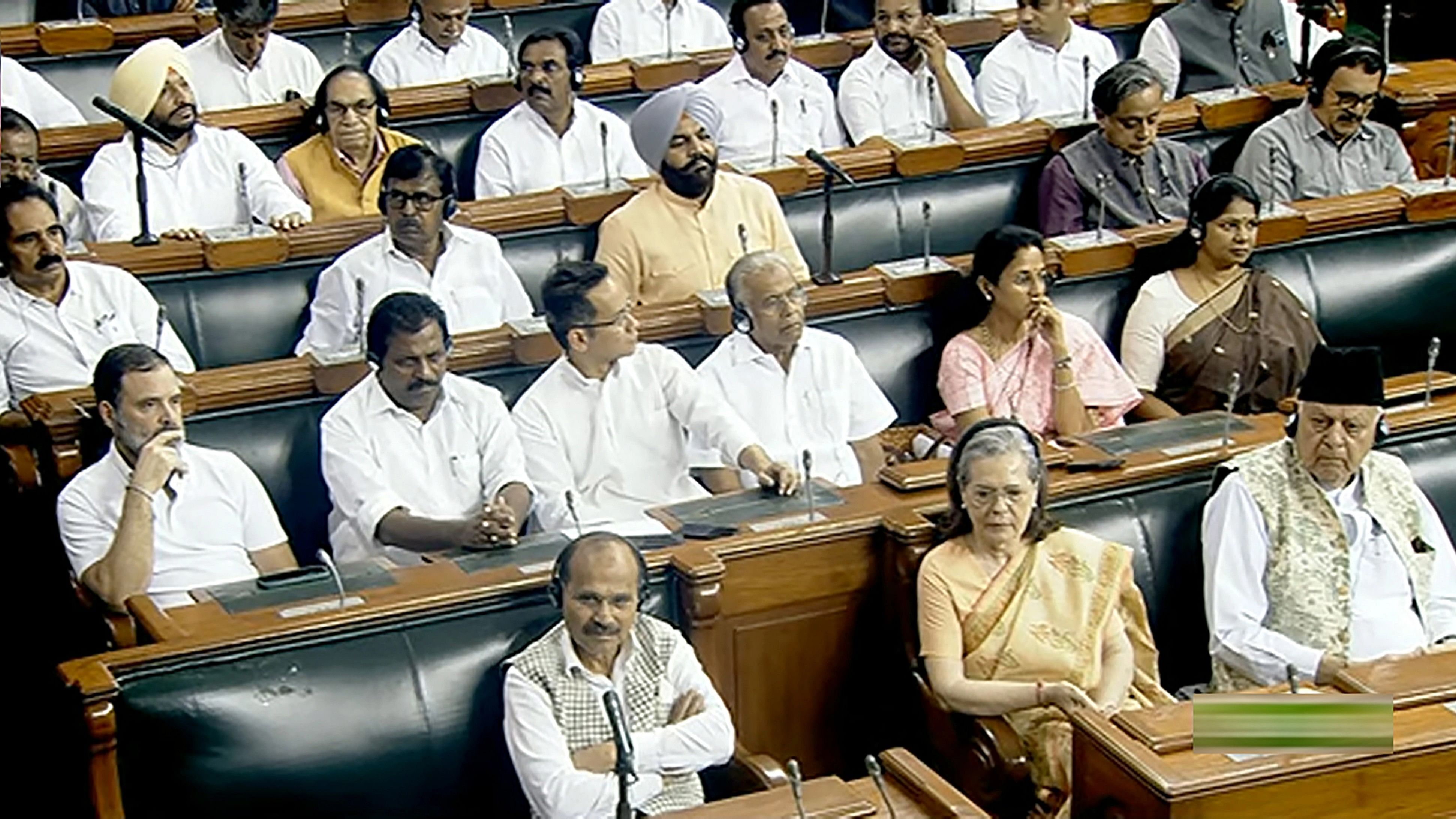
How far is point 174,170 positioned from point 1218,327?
2.30m

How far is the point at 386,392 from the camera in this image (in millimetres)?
3965

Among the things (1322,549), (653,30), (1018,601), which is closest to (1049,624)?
(1018,601)

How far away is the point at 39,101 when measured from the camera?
5418 mm

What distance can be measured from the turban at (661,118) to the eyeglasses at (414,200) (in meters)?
0.51

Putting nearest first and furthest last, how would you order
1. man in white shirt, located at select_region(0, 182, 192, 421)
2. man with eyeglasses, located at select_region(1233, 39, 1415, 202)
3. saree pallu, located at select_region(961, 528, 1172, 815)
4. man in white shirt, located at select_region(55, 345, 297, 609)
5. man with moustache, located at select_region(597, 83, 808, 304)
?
saree pallu, located at select_region(961, 528, 1172, 815)
man in white shirt, located at select_region(55, 345, 297, 609)
man in white shirt, located at select_region(0, 182, 192, 421)
man with moustache, located at select_region(597, 83, 808, 304)
man with eyeglasses, located at select_region(1233, 39, 1415, 202)

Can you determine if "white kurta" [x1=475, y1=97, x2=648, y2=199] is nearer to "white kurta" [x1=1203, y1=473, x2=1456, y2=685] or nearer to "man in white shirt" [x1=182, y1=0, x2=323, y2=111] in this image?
"man in white shirt" [x1=182, y1=0, x2=323, y2=111]

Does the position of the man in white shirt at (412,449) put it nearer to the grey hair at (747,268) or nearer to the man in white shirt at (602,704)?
the grey hair at (747,268)

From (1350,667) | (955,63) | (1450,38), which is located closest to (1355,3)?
(1450,38)

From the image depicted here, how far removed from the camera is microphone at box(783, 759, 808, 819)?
2531 millimetres

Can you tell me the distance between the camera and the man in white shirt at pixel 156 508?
361 cm

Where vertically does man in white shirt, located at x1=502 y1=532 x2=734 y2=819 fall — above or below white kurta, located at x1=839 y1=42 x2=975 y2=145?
below

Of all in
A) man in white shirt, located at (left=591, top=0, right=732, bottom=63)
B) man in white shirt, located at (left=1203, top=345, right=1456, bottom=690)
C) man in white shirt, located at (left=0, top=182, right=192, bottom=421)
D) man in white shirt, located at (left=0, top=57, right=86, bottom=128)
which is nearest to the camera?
man in white shirt, located at (left=1203, top=345, right=1456, bottom=690)

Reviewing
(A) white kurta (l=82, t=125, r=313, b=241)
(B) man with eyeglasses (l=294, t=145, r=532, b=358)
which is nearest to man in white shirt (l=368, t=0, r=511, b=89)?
(A) white kurta (l=82, t=125, r=313, b=241)

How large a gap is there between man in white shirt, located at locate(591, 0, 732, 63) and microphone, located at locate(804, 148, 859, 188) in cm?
109
